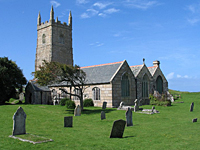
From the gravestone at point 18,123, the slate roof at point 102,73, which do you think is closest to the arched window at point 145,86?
the slate roof at point 102,73

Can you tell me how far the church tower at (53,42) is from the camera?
5722 centimetres

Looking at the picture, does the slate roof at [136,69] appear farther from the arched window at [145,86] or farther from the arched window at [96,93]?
the arched window at [96,93]

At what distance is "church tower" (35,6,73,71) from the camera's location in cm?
5722

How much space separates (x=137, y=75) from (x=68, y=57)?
96.4ft

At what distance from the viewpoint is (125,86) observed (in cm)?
3322

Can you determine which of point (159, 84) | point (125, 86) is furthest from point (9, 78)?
point (159, 84)

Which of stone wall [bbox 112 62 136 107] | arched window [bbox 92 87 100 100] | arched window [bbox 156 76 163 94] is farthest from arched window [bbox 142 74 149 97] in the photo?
arched window [bbox 92 87 100 100]

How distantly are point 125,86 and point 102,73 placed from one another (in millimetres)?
3807

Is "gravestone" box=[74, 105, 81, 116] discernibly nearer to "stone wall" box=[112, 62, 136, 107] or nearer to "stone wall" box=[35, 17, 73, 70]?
"stone wall" box=[112, 62, 136, 107]

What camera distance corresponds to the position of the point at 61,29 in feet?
195

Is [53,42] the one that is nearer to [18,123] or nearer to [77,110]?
[77,110]

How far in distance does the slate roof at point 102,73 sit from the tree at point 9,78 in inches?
462

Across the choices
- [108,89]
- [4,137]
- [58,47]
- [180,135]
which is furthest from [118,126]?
[58,47]

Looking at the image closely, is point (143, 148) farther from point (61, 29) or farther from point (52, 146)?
Result: point (61, 29)
